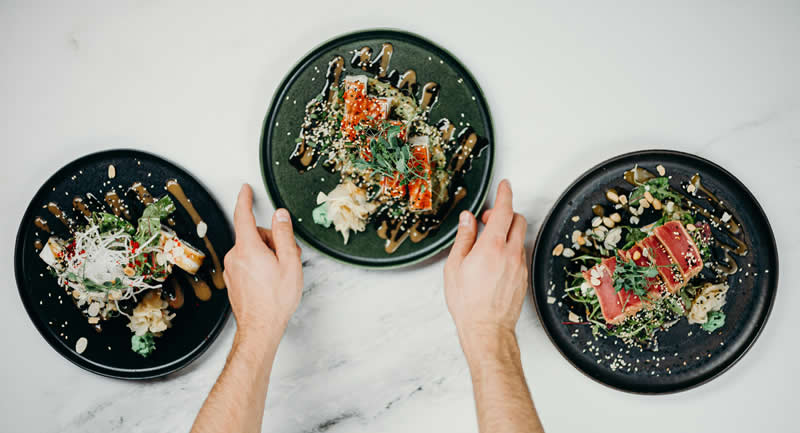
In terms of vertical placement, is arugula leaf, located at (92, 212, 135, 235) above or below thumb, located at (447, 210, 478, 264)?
below

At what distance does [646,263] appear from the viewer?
4.42 ft

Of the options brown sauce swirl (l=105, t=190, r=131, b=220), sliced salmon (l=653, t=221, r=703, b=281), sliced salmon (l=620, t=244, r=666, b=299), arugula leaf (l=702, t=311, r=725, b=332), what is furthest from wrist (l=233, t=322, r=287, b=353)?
arugula leaf (l=702, t=311, r=725, b=332)

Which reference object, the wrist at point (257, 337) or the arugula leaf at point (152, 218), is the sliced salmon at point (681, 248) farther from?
the arugula leaf at point (152, 218)

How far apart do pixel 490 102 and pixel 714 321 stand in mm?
1118

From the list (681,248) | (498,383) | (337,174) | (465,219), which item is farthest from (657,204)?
(337,174)

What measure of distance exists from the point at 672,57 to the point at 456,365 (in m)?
1.46

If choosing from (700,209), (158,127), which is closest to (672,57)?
(700,209)

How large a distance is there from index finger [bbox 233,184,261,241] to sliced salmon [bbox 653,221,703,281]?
1.42 m

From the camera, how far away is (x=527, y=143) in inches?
59.1

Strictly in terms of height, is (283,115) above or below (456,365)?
above

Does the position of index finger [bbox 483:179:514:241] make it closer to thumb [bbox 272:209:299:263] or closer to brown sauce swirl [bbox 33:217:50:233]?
thumb [bbox 272:209:299:263]

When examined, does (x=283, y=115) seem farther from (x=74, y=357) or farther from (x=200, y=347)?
(x=74, y=357)

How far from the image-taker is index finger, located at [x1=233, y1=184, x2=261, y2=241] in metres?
1.39

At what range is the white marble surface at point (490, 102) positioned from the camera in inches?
58.4
